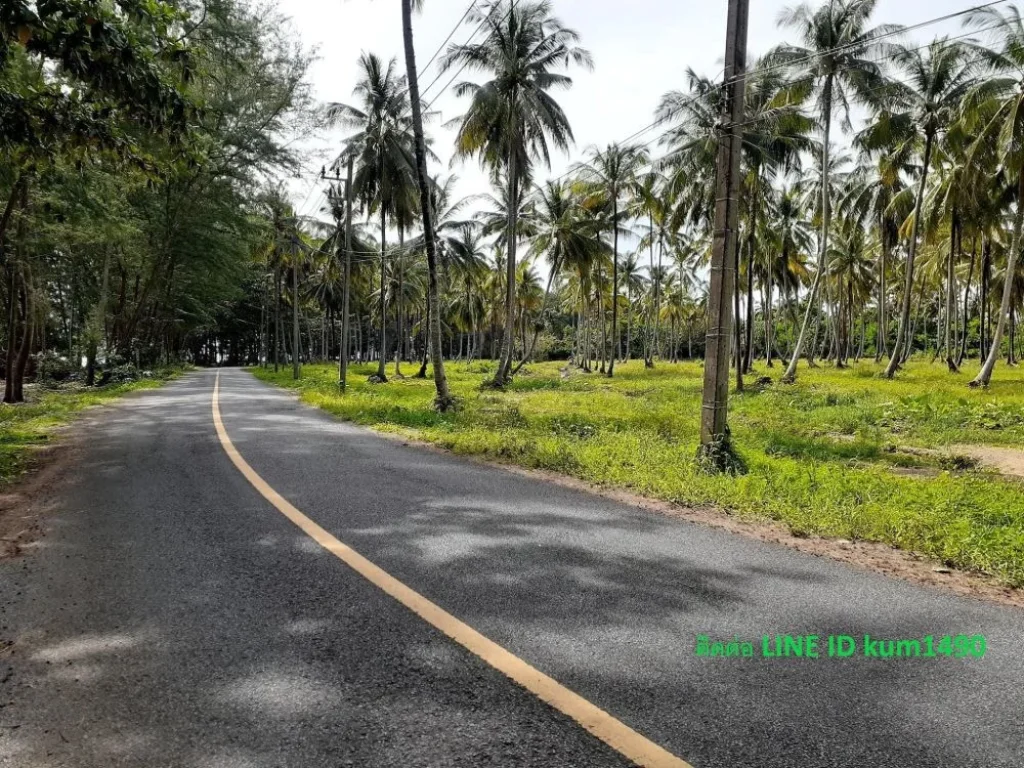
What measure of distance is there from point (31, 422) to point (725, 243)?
45.5 feet

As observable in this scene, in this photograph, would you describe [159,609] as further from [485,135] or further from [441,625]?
[485,135]

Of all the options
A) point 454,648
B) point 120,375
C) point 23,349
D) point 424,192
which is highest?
point 424,192

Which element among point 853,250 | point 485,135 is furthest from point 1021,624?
A: point 853,250

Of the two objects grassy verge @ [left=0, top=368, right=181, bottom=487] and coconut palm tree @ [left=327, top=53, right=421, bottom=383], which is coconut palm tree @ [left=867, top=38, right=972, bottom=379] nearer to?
coconut palm tree @ [left=327, top=53, right=421, bottom=383]

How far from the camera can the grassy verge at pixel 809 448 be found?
561cm

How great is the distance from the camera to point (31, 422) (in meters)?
13.4

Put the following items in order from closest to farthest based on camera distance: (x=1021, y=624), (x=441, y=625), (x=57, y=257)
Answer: (x=441, y=625) < (x=1021, y=624) < (x=57, y=257)

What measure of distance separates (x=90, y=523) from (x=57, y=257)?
71.9ft

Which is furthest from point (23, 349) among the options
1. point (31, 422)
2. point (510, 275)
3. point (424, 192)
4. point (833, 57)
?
point (833, 57)

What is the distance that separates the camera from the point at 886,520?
5574 millimetres

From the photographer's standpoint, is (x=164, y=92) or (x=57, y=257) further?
(x=57, y=257)

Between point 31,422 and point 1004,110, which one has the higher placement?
point 1004,110

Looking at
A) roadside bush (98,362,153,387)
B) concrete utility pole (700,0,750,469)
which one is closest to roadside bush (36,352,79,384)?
roadside bush (98,362,153,387)

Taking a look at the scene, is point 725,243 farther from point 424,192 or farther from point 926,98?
point 926,98
